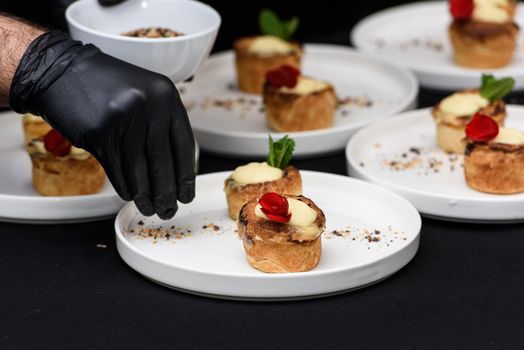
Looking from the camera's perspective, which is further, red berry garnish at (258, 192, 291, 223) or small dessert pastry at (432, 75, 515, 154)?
small dessert pastry at (432, 75, 515, 154)

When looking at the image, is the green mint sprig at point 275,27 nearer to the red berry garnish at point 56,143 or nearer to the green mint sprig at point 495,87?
the green mint sprig at point 495,87

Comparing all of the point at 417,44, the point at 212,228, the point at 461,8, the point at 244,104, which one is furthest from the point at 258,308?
the point at 417,44

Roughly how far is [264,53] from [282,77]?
13.9 inches

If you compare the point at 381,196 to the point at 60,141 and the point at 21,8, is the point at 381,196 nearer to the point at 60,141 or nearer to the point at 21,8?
the point at 60,141

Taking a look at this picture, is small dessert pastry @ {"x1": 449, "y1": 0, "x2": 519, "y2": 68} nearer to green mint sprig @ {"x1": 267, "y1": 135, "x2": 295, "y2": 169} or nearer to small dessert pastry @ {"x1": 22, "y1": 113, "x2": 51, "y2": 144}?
green mint sprig @ {"x1": 267, "y1": 135, "x2": 295, "y2": 169}

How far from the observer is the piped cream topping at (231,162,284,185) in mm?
1958

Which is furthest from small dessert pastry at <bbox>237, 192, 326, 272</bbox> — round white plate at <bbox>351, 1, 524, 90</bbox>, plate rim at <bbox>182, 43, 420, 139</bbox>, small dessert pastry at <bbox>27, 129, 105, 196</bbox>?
round white plate at <bbox>351, 1, 524, 90</bbox>

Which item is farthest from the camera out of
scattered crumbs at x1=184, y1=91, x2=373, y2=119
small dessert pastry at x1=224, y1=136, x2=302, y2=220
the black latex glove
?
scattered crumbs at x1=184, y1=91, x2=373, y2=119

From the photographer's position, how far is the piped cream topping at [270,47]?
272cm

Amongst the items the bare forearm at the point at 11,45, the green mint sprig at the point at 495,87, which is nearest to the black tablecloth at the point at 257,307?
the bare forearm at the point at 11,45

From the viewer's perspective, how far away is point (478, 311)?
65.4 inches

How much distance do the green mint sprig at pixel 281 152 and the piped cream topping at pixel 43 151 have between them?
39 cm

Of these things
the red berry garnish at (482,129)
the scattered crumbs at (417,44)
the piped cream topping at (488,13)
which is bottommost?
the scattered crumbs at (417,44)

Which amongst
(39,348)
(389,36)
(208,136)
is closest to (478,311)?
(39,348)
